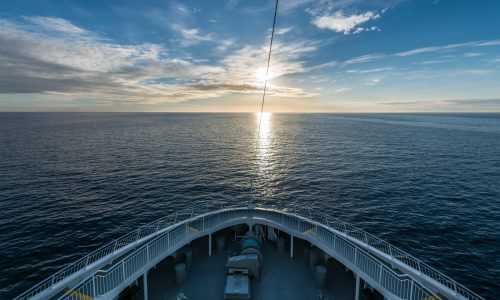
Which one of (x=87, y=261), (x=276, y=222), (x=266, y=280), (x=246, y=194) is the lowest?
(x=246, y=194)

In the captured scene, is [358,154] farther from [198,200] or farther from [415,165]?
[198,200]

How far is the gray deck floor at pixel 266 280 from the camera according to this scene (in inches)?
685

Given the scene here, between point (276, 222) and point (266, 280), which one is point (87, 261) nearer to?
point (266, 280)

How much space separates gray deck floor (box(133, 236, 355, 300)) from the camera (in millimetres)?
17406

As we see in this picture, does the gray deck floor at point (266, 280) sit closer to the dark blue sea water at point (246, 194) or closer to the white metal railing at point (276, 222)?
the white metal railing at point (276, 222)

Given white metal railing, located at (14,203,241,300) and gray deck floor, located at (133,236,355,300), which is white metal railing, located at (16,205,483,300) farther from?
gray deck floor, located at (133,236,355,300)

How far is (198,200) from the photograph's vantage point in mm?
48375

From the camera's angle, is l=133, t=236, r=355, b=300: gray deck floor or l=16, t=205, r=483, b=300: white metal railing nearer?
l=16, t=205, r=483, b=300: white metal railing

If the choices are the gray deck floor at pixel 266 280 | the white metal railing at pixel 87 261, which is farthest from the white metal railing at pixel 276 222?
the gray deck floor at pixel 266 280

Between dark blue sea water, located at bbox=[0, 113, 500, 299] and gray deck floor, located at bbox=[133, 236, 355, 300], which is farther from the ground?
gray deck floor, located at bbox=[133, 236, 355, 300]

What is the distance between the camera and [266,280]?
61.2 feet

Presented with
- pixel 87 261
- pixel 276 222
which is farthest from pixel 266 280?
pixel 87 261

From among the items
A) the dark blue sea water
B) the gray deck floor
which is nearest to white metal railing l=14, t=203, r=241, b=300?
the dark blue sea water

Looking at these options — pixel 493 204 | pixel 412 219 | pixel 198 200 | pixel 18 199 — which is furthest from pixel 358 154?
pixel 18 199
